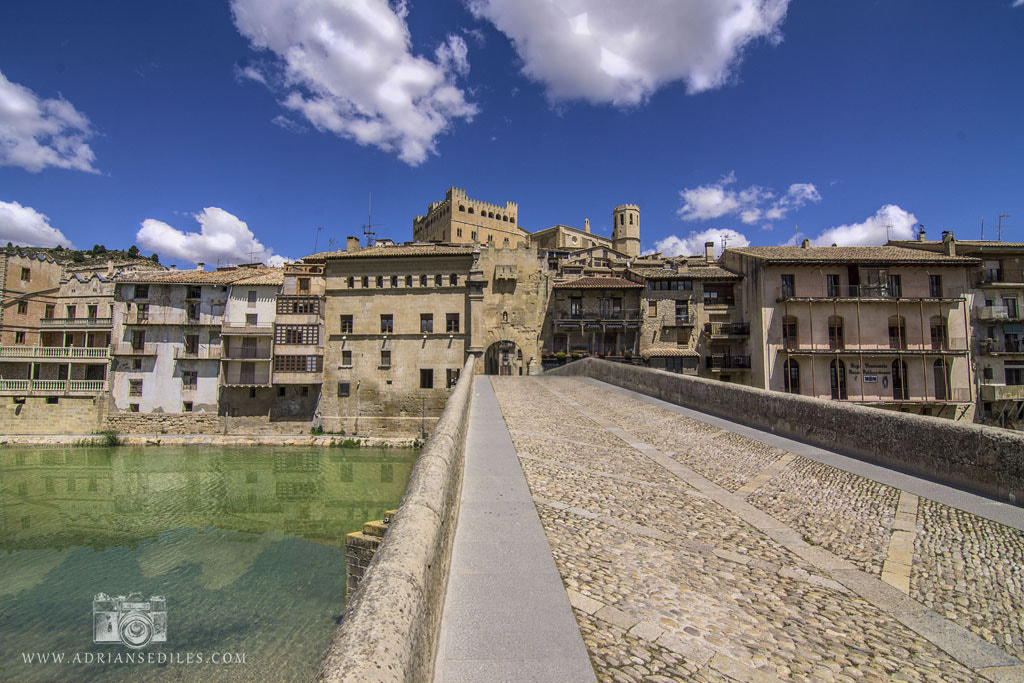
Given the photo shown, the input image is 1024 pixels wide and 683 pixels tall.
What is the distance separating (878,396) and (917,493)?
34656mm

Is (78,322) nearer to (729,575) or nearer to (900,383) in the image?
(729,575)

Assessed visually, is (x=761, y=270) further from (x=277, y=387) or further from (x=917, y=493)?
(x=277, y=387)

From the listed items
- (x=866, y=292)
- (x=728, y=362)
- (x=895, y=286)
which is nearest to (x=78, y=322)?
(x=728, y=362)

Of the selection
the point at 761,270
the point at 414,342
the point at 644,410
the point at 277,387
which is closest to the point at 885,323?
the point at 761,270

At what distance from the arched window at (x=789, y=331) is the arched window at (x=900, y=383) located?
23.0ft

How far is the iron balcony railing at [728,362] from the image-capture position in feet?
119

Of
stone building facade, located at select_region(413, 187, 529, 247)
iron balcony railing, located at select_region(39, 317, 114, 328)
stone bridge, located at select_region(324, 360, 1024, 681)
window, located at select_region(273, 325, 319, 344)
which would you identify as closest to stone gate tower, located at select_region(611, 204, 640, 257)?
stone building facade, located at select_region(413, 187, 529, 247)

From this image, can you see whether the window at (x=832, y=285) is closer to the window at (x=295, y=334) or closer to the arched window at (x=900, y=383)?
the arched window at (x=900, y=383)

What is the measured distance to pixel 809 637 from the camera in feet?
10.7

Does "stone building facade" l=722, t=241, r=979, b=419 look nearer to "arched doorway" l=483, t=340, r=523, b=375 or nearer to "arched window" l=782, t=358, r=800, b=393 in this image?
"arched window" l=782, t=358, r=800, b=393

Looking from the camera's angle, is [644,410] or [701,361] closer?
[644,410]

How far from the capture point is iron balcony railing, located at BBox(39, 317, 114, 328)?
3847cm

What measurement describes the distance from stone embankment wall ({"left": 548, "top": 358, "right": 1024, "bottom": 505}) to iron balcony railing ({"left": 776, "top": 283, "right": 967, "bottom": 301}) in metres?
26.1

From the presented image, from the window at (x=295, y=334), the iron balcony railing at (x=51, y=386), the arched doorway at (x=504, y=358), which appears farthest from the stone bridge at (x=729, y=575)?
the iron balcony railing at (x=51, y=386)
